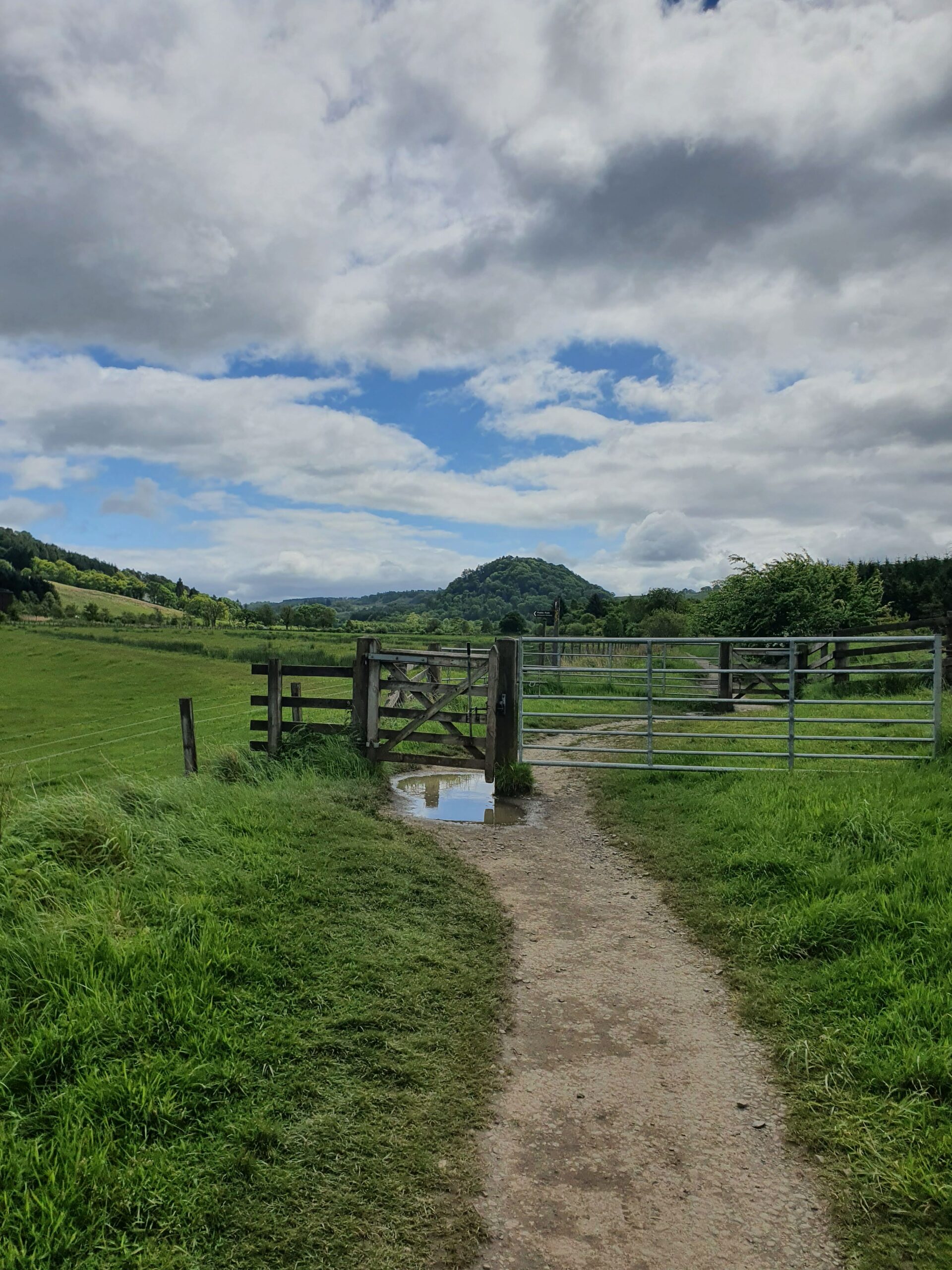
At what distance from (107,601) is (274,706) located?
99100 millimetres

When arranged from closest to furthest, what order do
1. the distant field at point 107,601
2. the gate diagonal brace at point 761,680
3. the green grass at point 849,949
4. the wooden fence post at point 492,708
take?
the green grass at point 849,949 < the wooden fence post at point 492,708 < the gate diagonal brace at point 761,680 < the distant field at point 107,601

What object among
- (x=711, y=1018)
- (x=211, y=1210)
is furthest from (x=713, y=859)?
(x=211, y=1210)

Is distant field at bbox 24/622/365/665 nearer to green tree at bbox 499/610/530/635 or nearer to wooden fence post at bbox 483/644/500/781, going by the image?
green tree at bbox 499/610/530/635

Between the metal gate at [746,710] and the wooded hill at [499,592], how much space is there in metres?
65.4

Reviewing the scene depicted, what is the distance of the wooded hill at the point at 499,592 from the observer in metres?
91.7

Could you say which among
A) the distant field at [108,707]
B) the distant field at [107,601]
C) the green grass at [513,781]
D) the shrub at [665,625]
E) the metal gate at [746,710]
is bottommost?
the distant field at [108,707]

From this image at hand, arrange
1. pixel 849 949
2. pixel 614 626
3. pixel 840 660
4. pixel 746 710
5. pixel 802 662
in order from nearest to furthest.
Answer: pixel 849 949 < pixel 840 660 < pixel 746 710 < pixel 802 662 < pixel 614 626

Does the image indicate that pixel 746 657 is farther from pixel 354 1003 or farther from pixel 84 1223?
pixel 84 1223

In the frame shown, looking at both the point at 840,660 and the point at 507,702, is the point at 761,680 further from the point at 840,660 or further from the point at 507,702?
the point at 507,702

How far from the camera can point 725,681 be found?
1661 centimetres

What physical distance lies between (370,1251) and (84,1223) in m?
0.98

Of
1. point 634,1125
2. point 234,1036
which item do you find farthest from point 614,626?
point 234,1036

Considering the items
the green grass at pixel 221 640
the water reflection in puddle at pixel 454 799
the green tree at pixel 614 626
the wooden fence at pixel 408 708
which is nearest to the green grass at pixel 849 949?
the water reflection in puddle at pixel 454 799

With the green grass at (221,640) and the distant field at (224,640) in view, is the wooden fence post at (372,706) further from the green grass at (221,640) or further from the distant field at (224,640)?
the green grass at (221,640)
